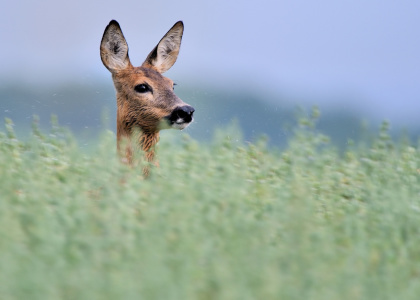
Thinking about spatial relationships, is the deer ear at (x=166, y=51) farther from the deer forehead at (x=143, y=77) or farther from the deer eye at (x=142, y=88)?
the deer eye at (x=142, y=88)

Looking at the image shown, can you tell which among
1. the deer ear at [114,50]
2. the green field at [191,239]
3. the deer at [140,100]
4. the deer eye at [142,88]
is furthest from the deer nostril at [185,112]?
the green field at [191,239]

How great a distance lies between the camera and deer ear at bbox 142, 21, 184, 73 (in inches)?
374

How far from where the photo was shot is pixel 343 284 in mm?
4977

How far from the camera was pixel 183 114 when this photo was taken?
8.55m

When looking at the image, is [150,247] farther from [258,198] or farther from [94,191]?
[258,198]

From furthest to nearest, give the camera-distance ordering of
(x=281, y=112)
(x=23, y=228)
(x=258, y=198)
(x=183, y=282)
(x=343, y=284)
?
1. (x=281, y=112)
2. (x=258, y=198)
3. (x=23, y=228)
4. (x=343, y=284)
5. (x=183, y=282)

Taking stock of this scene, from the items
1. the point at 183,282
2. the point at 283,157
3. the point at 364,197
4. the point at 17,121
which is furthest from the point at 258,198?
the point at 17,121

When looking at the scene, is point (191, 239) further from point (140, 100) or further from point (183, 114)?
point (140, 100)

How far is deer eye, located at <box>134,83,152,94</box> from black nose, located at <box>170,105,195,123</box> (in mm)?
430

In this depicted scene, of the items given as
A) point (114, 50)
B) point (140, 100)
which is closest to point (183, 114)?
point (140, 100)

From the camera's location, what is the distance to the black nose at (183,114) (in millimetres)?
8547

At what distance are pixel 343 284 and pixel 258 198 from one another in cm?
256

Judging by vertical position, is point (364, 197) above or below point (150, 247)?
above

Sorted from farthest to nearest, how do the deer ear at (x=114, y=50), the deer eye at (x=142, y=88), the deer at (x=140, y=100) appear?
the deer ear at (x=114, y=50) < the deer eye at (x=142, y=88) < the deer at (x=140, y=100)
